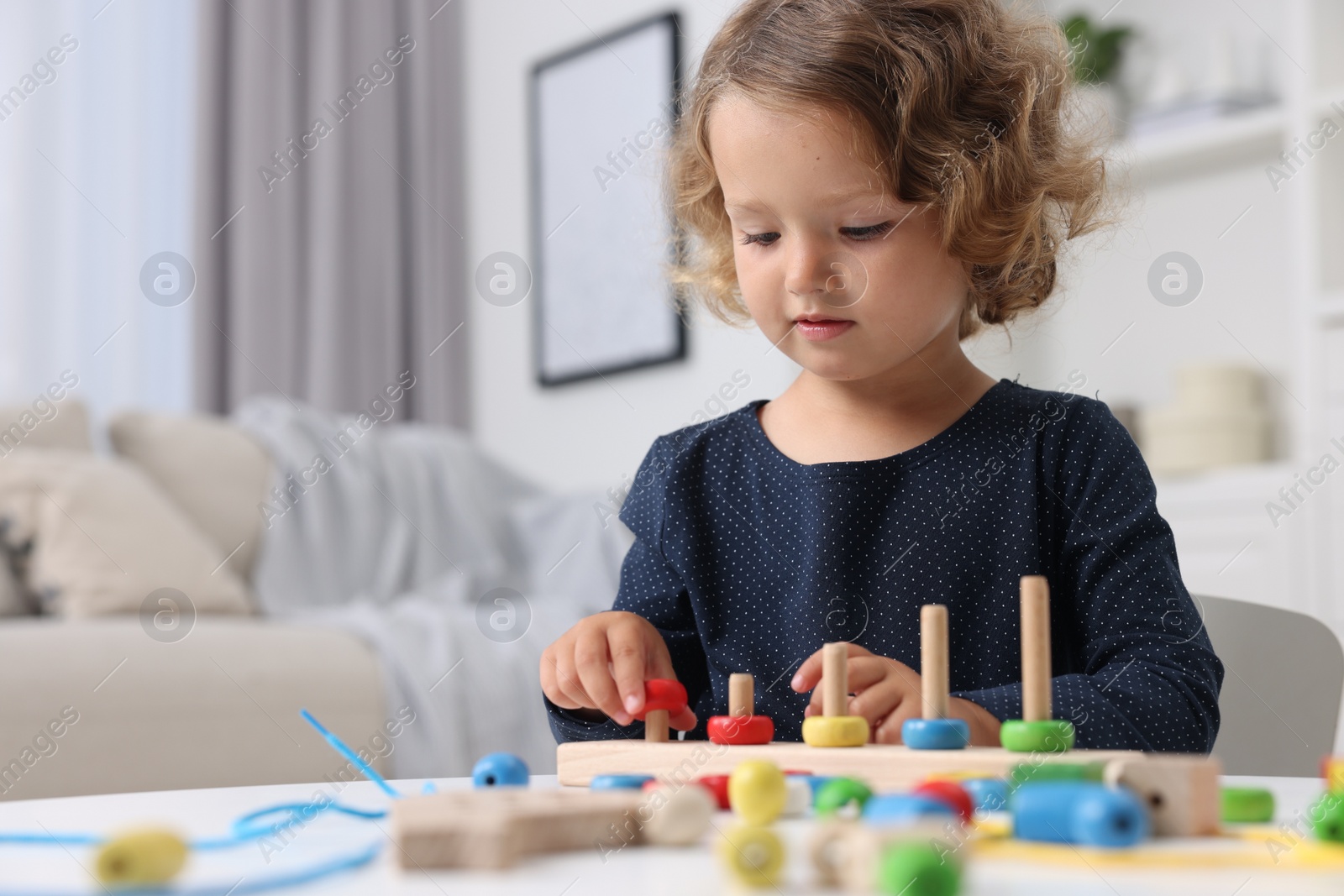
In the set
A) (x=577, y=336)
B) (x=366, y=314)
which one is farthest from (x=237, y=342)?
(x=577, y=336)

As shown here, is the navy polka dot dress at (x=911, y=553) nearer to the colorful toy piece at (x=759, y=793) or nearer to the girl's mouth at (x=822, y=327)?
the girl's mouth at (x=822, y=327)

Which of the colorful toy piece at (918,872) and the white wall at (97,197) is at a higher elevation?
the white wall at (97,197)

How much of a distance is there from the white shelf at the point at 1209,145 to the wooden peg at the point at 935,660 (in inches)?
83.8

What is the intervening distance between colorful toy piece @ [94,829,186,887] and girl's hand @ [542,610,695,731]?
365 millimetres

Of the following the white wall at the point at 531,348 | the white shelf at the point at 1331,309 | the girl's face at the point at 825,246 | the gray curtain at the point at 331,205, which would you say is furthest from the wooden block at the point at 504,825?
the gray curtain at the point at 331,205

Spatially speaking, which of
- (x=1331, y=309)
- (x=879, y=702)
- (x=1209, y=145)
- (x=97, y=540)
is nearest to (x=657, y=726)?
(x=879, y=702)

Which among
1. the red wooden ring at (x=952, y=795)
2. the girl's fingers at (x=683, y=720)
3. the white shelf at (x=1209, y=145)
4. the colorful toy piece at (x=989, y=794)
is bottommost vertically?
the girl's fingers at (x=683, y=720)

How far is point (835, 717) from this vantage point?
567 mm

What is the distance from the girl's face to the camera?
792 millimetres

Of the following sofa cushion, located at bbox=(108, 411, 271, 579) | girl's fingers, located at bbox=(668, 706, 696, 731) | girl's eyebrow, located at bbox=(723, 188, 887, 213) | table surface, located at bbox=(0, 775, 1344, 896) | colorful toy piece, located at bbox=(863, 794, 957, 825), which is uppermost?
girl's eyebrow, located at bbox=(723, 188, 887, 213)

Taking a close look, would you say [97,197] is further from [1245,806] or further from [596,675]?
[1245,806]

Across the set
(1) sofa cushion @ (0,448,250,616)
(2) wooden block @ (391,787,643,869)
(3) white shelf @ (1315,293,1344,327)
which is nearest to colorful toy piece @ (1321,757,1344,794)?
(2) wooden block @ (391,787,643,869)

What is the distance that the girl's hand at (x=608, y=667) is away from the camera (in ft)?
2.33

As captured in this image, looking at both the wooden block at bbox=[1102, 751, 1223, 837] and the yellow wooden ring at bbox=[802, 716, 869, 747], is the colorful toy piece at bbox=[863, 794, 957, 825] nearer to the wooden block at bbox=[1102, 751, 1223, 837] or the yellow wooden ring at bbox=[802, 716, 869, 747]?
the wooden block at bbox=[1102, 751, 1223, 837]
